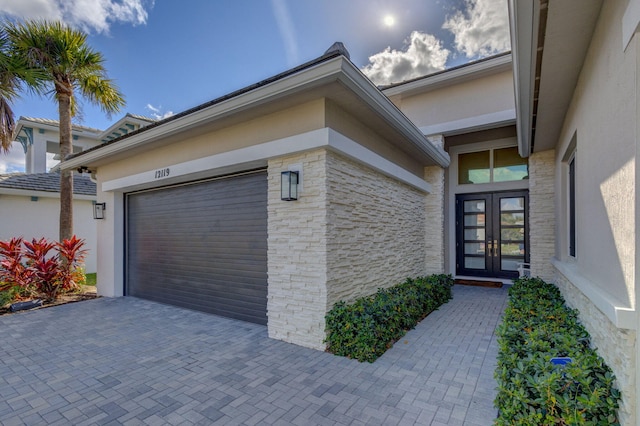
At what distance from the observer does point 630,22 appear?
198cm

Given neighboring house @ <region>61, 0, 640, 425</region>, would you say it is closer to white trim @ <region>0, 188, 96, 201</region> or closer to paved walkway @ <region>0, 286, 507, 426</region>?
paved walkway @ <region>0, 286, 507, 426</region>

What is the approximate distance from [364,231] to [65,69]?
32.6ft

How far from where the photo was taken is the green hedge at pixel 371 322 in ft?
13.4

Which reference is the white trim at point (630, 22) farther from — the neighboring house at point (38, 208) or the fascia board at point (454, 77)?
the neighboring house at point (38, 208)

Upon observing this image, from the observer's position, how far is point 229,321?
5820mm

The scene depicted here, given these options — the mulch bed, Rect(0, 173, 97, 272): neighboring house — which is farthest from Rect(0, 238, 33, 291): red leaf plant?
Rect(0, 173, 97, 272): neighboring house

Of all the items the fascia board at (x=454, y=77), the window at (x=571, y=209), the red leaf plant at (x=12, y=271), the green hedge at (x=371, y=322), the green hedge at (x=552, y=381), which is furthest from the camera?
Result: the fascia board at (x=454, y=77)

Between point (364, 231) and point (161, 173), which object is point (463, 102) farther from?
point (161, 173)

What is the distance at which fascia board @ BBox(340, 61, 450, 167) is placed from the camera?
150 inches

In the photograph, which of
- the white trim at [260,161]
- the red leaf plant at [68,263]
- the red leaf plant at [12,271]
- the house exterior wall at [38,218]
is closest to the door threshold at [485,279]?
the white trim at [260,161]

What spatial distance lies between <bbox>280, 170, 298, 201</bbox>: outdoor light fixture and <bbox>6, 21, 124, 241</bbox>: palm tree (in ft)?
27.4

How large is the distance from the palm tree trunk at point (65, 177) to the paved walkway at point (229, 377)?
14.0ft

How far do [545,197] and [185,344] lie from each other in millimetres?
8804

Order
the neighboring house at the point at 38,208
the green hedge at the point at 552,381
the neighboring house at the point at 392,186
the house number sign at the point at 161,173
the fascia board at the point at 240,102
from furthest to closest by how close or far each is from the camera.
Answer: the neighboring house at the point at 38,208, the house number sign at the point at 161,173, the fascia board at the point at 240,102, the neighboring house at the point at 392,186, the green hedge at the point at 552,381
